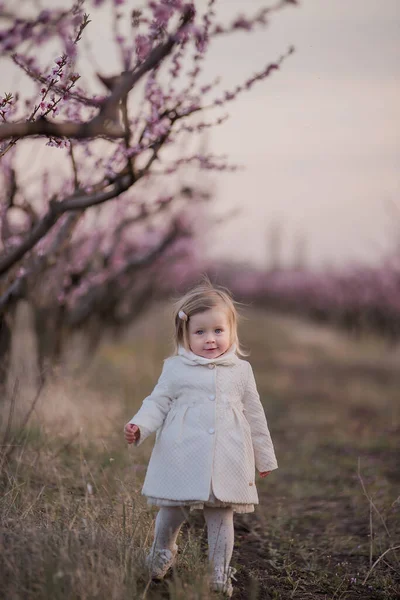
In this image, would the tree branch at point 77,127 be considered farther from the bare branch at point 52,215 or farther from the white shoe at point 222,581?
the white shoe at point 222,581

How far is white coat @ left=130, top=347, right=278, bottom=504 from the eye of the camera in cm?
298

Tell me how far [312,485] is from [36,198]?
4380 millimetres

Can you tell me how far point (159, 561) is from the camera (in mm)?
3027

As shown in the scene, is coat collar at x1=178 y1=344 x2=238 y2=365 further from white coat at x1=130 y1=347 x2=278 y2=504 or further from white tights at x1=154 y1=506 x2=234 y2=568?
white tights at x1=154 y1=506 x2=234 y2=568

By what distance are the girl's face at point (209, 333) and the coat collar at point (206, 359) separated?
3 centimetres

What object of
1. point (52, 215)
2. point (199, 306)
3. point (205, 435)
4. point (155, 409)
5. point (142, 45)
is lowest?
point (205, 435)

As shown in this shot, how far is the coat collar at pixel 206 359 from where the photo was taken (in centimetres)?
318

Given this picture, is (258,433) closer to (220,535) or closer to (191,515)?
(220,535)

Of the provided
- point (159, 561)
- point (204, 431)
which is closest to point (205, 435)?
point (204, 431)

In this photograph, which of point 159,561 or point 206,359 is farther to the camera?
point 206,359

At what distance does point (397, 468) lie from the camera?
245 inches

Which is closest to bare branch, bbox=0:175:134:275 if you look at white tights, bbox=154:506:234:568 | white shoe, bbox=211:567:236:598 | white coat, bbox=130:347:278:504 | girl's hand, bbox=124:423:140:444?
white coat, bbox=130:347:278:504

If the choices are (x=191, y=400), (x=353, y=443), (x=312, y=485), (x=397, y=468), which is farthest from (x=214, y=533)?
(x=353, y=443)

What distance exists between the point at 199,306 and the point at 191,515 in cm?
178
